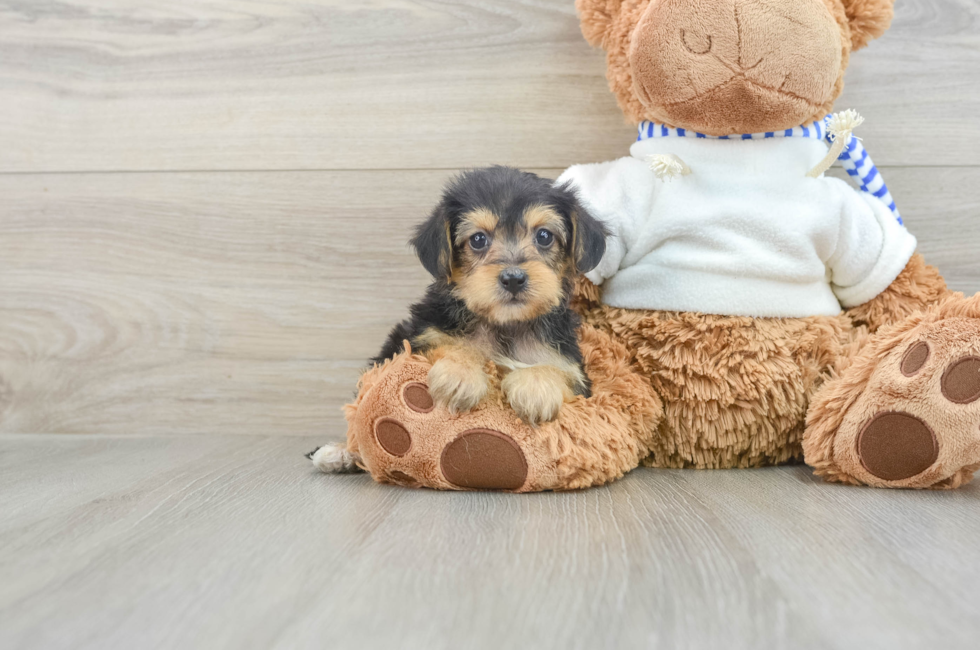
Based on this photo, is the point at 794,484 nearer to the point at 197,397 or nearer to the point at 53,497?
the point at 53,497

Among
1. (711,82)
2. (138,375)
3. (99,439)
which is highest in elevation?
(711,82)

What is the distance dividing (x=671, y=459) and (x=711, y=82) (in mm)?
935

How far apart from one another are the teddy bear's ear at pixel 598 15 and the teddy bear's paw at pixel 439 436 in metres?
0.99

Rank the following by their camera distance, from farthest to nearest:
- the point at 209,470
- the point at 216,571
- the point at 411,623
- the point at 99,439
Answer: the point at 99,439, the point at 209,470, the point at 216,571, the point at 411,623

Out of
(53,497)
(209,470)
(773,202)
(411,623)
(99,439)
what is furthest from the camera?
(99,439)

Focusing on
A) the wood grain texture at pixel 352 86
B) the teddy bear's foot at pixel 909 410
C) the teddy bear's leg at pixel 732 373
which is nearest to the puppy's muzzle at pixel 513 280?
the teddy bear's leg at pixel 732 373

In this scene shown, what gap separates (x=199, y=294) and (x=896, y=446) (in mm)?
2045

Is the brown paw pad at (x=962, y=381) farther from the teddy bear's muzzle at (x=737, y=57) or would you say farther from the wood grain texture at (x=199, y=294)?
the wood grain texture at (x=199, y=294)

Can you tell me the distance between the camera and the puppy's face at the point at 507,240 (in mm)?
1579

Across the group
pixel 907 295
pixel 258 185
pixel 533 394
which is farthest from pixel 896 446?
pixel 258 185

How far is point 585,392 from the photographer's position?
5.79 ft

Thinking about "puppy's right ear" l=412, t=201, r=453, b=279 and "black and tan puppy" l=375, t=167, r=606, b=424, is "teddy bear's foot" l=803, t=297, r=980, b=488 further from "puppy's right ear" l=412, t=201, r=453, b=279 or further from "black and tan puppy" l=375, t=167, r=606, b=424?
"puppy's right ear" l=412, t=201, r=453, b=279

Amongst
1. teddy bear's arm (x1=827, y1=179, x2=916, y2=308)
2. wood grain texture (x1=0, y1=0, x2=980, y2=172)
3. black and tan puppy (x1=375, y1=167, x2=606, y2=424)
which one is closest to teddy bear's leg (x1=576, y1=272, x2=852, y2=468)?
teddy bear's arm (x1=827, y1=179, x2=916, y2=308)

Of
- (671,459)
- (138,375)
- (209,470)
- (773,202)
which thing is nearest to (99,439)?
(138,375)
